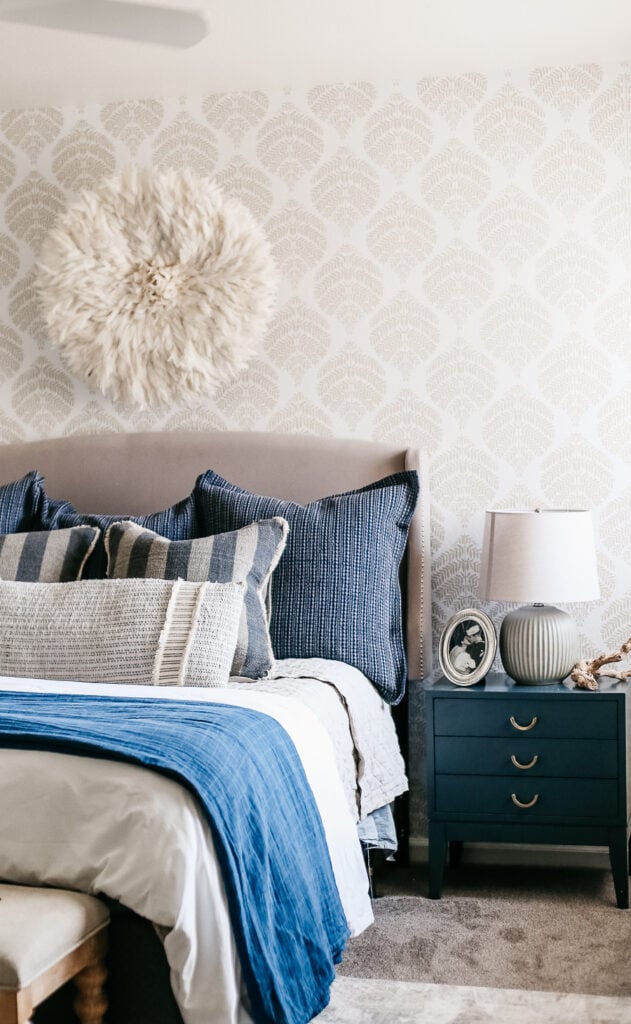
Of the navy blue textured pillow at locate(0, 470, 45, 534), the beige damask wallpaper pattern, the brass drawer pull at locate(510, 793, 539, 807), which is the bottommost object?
the brass drawer pull at locate(510, 793, 539, 807)

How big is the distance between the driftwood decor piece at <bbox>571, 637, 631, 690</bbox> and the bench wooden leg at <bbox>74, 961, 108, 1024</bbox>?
169 centimetres

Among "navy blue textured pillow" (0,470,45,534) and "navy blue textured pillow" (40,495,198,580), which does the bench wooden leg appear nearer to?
"navy blue textured pillow" (40,495,198,580)

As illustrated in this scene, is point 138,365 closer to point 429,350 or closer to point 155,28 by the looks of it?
point 429,350

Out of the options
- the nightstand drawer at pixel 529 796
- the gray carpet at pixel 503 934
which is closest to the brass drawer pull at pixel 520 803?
the nightstand drawer at pixel 529 796

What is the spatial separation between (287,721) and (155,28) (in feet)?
5.11

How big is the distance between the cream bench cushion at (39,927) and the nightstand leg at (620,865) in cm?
165

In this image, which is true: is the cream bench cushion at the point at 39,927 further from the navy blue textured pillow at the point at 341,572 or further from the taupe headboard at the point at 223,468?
the taupe headboard at the point at 223,468

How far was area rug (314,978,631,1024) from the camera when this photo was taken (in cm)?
212

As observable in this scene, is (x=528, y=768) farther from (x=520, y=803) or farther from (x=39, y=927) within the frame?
(x=39, y=927)

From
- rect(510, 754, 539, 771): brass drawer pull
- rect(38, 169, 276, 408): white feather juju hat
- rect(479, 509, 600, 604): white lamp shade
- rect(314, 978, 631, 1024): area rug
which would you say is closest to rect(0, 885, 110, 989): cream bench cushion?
rect(314, 978, 631, 1024): area rug

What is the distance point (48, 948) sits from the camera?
147cm

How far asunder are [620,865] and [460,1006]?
819 mm

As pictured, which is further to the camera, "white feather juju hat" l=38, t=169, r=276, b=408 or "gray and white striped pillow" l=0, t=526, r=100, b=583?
"white feather juju hat" l=38, t=169, r=276, b=408

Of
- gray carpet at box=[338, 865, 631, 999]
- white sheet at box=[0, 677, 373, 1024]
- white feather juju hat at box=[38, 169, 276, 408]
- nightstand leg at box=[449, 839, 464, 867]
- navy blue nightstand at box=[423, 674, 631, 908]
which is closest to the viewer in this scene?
white sheet at box=[0, 677, 373, 1024]
